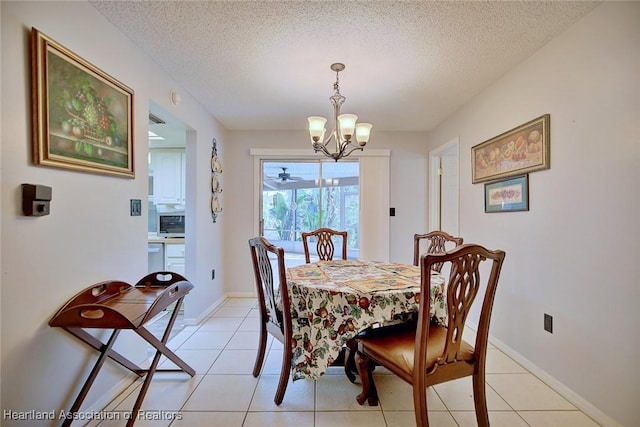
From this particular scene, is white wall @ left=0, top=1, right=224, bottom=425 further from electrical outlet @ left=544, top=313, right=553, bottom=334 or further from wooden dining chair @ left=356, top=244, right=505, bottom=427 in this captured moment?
electrical outlet @ left=544, top=313, right=553, bottom=334

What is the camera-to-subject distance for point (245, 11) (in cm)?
167

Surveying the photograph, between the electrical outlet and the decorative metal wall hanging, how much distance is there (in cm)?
324

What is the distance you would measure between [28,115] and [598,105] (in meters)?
2.85

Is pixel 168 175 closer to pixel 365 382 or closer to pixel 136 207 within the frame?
pixel 136 207

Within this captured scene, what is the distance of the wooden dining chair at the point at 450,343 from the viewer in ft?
4.28

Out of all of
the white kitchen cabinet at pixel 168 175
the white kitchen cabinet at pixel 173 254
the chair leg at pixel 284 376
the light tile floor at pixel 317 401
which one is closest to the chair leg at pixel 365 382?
the light tile floor at pixel 317 401

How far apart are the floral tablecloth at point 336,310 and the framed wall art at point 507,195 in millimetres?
1007

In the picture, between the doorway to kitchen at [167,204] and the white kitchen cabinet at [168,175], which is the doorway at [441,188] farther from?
the white kitchen cabinet at [168,175]

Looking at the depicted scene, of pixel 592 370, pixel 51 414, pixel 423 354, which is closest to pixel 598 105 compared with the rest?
pixel 592 370

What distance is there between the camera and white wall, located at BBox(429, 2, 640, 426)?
148cm

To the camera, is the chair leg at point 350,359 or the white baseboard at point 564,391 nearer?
the white baseboard at point 564,391

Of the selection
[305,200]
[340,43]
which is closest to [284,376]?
[340,43]

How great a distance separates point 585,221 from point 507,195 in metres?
0.72

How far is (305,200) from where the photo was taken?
4203 millimetres
